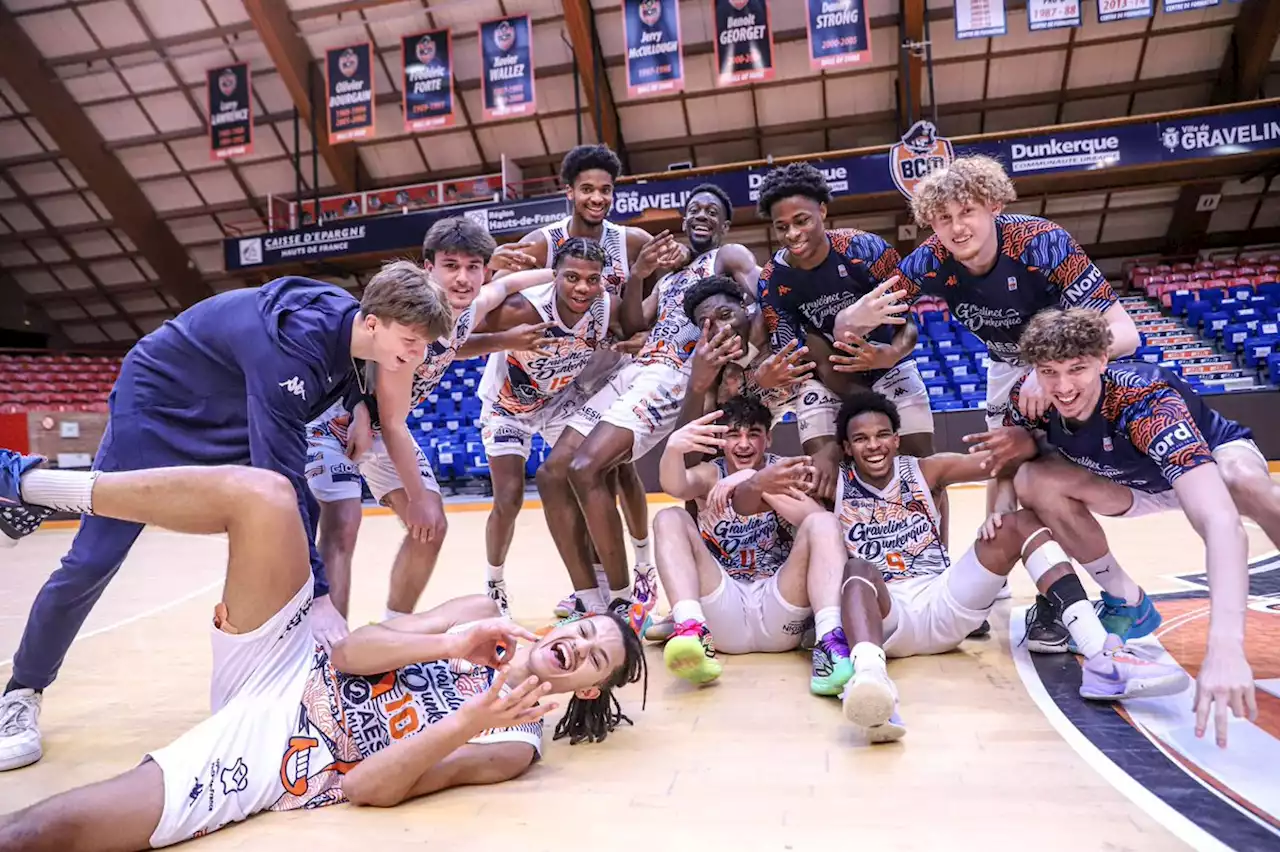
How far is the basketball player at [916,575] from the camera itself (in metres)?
2.47

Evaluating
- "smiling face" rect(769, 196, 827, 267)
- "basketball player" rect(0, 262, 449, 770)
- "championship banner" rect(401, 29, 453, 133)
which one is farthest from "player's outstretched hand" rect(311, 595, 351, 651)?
"championship banner" rect(401, 29, 453, 133)

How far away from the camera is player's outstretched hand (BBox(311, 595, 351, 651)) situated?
219 centimetres

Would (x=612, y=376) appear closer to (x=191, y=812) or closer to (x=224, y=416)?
(x=224, y=416)

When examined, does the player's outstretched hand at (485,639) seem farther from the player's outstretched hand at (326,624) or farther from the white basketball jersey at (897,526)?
the white basketball jersey at (897,526)

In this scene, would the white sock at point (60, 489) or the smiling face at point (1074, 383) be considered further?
the smiling face at point (1074, 383)

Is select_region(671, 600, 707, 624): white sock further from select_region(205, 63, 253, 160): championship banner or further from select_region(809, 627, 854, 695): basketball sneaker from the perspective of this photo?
select_region(205, 63, 253, 160): championship banner

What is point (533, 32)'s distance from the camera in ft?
45.4

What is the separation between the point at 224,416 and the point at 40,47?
17110 mm

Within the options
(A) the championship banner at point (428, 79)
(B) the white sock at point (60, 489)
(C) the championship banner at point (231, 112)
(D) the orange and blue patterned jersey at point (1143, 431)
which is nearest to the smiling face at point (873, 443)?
(D) the orange and blue patterned jersey at point (1143, 431)

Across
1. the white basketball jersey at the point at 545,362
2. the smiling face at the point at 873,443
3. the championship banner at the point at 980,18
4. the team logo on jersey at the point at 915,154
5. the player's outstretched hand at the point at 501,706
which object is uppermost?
the championship banner at the point at 980,18

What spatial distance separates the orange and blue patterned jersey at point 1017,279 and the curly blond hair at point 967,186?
17 centimetres

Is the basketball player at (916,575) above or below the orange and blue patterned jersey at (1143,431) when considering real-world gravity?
below

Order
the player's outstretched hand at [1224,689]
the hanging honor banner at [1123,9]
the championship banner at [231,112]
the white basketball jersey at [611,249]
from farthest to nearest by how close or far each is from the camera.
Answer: the championship banner at [231,112], the hanging honor banner at [1123,9], the white basketball jersey at [611,249], the player's outstretched hand at [1224,689]

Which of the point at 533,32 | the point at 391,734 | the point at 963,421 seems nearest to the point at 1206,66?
the point at 963,421
